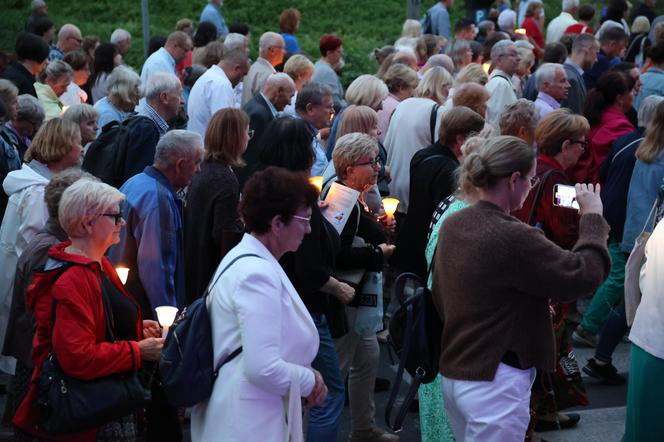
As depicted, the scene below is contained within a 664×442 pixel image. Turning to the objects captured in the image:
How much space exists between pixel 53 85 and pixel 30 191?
395 cm

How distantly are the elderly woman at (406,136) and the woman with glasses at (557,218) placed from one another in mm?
1997

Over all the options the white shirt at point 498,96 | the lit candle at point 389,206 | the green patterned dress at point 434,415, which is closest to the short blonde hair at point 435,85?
the white shirt at point 498,96

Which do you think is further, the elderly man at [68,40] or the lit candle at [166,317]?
the elderly man at [68,40]

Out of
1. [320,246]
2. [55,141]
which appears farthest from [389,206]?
[55,141]

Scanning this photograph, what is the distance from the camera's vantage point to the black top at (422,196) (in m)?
7.07

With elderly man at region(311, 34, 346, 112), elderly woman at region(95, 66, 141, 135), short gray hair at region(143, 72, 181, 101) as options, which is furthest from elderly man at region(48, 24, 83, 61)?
short gray hair at region(143, 72, 181, 101)

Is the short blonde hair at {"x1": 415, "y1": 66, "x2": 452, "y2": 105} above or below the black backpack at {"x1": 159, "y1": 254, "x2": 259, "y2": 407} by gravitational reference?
below

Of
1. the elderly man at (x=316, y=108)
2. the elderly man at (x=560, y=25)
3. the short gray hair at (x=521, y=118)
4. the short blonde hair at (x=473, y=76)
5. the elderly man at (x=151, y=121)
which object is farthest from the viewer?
the elderly man at (x=560, y=25)

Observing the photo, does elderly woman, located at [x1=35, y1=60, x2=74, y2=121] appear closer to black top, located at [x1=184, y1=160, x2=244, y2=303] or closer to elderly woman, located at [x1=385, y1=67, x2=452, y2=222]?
elderly woman, located at [x1=385, y1=67, x2=452, y2=222]

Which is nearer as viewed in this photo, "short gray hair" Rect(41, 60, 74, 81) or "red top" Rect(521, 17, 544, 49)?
"short gray hair" Rect(41, 60, 74, 81)

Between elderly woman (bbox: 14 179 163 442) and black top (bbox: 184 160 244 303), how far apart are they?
1.36 m

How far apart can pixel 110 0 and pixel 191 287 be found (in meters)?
15.8

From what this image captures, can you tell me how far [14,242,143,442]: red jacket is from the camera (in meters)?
4.43

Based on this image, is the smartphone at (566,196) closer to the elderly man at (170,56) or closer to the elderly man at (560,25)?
the elderly man at (170,56)
